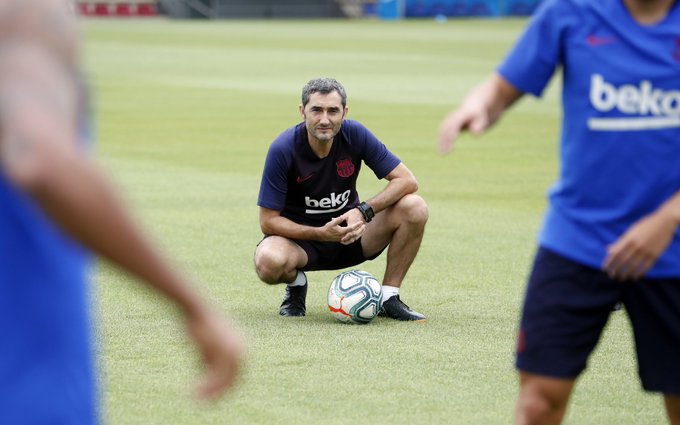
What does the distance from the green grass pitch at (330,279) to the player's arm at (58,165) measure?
404mm

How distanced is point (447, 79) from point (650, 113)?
27.4 meters

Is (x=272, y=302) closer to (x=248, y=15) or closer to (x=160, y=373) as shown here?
(x=160, y=373)

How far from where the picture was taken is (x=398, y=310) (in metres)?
8.21

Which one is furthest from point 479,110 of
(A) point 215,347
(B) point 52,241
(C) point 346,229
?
(C) point 346,229

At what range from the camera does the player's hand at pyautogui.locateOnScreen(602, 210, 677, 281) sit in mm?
4117

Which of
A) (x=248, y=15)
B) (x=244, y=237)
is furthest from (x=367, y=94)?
(x=248, y=15)

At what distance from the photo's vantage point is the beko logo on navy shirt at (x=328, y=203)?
8430 mm

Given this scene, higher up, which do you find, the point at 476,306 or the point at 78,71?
the point at 78,71

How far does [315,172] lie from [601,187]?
4165 millimetres

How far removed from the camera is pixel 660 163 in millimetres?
4234

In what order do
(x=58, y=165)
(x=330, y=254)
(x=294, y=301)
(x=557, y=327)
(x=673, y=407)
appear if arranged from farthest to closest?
(x=330, y=254), (x=294, y=301), (x=673, y=407), (x=557, y=327), (x=58, y=165)

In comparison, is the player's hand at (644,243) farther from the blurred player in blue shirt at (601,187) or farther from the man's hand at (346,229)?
the man's hand at (346,229)

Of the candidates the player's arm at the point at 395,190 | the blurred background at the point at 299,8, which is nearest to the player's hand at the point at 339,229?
the player's arm at the point at 395,190

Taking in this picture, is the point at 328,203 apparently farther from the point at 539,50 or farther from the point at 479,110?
the point at 479,110
